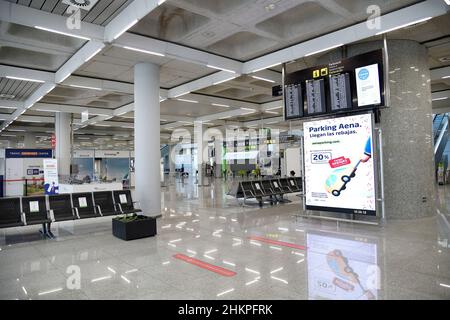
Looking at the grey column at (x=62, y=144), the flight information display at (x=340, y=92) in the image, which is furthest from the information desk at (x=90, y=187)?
the flight information display at (x=340, y=92)

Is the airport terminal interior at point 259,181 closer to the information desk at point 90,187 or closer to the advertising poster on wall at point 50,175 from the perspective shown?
Answer: the information desk at point 90,187

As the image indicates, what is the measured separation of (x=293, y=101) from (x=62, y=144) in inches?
509

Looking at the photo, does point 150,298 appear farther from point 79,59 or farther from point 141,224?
point 79,59

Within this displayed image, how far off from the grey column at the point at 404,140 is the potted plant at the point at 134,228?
6000mm

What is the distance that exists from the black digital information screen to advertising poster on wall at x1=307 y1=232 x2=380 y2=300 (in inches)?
126

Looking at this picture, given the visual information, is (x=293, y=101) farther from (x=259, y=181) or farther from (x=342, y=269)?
(x=342, y=269)

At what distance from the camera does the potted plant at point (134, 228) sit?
20.7 feet

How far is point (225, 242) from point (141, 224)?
1856 mm

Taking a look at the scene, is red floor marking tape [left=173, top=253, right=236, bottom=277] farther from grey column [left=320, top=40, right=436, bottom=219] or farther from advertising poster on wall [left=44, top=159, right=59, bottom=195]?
advertising poster on wall [left=44, top=159, right=59, bottom=195]

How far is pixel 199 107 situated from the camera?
17312mm

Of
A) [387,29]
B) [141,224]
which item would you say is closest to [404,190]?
[387,29]

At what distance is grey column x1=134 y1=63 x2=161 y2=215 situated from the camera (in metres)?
8.84

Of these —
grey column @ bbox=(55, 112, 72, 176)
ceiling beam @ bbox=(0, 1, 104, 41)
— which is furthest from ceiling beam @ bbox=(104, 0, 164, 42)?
grey column @ bbox=(55, 112, 72, 176)
